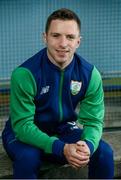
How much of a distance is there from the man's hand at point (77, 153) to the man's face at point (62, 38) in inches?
21.8

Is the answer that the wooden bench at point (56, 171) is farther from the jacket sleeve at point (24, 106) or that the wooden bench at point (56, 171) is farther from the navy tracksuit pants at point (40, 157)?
the jacket sleeve at point (24, 106)

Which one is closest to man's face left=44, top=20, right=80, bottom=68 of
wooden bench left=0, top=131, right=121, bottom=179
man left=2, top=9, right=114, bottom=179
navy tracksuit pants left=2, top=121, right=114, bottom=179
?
man left=2, top=9, right=114, bottom=179

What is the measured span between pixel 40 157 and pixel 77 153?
27 centimetres

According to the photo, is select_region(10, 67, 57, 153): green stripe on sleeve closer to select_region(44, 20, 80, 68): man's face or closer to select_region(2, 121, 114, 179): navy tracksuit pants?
select_region(2, 121, 114, 179): navy tracksuit pants

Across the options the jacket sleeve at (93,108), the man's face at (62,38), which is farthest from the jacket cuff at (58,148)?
the man's face at (62,38)

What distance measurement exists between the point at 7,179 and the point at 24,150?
548 mm

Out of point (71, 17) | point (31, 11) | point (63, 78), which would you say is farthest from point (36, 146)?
point (31, 11)

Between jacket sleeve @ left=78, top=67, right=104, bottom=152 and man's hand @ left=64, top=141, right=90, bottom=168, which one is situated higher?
jacket sleeve @ left=78, top=67, right=104, bottom=152

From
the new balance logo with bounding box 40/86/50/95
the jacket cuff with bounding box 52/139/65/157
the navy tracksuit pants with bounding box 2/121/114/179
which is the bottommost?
the navy tracksuit pants with bounding box 2/121/114/179

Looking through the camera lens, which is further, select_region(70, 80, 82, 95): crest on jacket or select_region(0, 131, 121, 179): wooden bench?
select_region(0, 131, 121, 179): wooden bench

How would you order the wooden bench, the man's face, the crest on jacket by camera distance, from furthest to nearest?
the wooden bench < the crest on jacket < the man's face

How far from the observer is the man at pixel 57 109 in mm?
2939

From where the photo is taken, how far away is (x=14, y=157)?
306 centimetres

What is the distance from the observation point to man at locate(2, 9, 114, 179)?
9.64 ft
